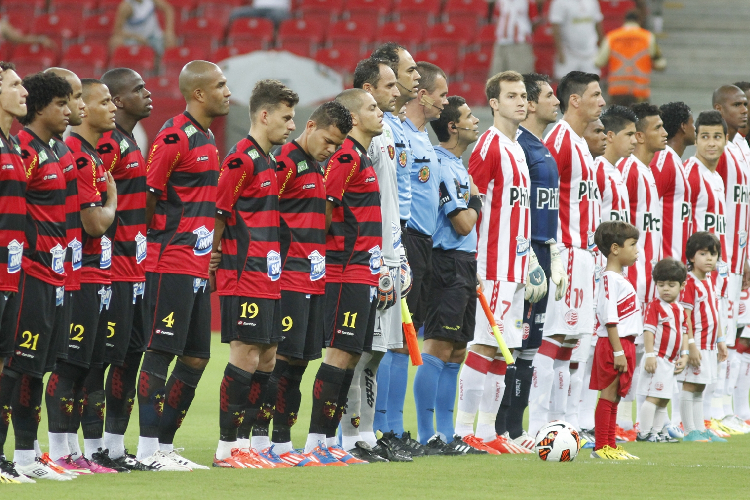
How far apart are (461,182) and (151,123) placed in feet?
28.1

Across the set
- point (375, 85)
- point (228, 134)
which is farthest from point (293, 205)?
point (228, 134)

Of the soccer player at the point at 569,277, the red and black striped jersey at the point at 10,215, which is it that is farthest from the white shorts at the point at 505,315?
the red and black striped jersey at the point at 10,215

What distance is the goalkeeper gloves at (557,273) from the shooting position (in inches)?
344

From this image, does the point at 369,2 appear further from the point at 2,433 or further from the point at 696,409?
the point at 2,433

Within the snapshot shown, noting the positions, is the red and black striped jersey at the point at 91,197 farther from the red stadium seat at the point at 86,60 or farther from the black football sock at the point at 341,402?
the red stadium seat at the point at 86,60

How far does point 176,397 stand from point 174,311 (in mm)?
517

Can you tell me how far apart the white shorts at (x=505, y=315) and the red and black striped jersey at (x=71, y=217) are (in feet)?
10.2

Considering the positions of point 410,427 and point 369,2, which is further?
point 369,2

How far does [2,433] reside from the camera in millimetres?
6297

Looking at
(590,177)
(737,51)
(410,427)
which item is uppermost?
(737,51)

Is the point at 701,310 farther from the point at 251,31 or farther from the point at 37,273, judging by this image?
the point at 251,31

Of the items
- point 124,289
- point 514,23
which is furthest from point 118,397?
point 514,23

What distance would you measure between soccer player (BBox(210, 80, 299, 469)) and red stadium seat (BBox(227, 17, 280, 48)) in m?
12.4

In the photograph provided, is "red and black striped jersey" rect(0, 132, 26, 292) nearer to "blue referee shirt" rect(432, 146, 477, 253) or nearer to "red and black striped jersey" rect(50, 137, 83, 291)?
"red and black striped jersey" rect(50, 137, 83, 291)
